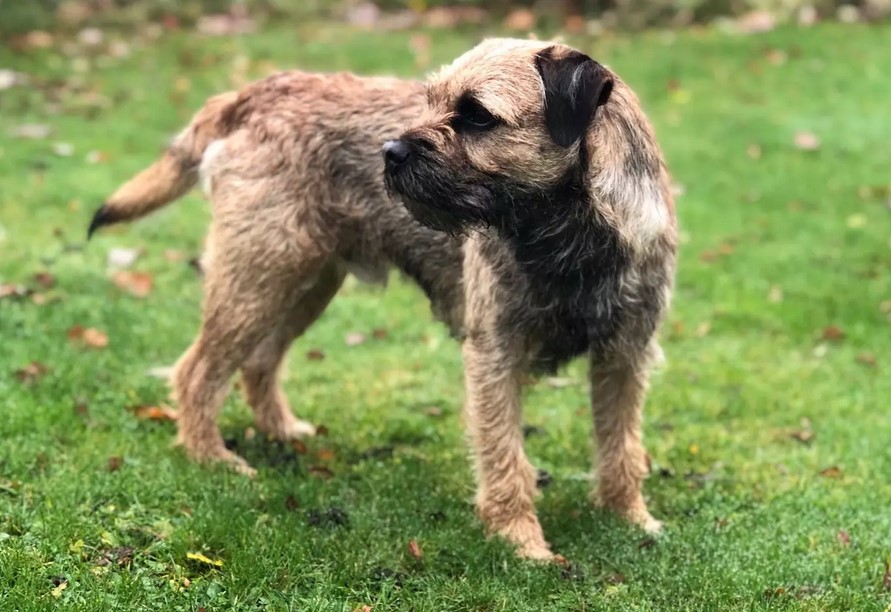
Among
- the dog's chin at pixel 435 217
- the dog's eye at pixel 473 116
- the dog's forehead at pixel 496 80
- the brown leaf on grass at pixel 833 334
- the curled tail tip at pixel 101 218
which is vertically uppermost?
the dog's forehead at pixel 496 80

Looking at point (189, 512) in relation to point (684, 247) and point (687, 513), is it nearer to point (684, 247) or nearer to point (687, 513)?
point (687, 513)

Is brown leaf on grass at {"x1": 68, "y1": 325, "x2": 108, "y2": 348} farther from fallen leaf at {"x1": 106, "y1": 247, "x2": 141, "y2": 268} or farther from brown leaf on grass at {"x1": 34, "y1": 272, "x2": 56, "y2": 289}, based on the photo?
fallen leaf at {"x1": 106, "y1": 247, "x2": 141, "y2": 268}

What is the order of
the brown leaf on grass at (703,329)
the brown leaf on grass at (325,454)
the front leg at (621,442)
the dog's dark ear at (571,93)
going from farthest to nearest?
1. the brown leaf on grass at (703,329)
2. the brown leaf on grass at (325,454)
3. the front leg at (621,442)
4. the dog's dark ear at (571,93)

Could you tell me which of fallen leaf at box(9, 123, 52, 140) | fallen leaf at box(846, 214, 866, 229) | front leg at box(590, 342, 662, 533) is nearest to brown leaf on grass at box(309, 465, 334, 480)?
front leg at box(590, 342, 662, 533)

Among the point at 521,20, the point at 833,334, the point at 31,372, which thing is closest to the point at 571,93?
the point at 31,372

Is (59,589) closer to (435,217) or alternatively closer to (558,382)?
(435,217)

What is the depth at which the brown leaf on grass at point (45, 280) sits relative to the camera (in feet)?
24.9

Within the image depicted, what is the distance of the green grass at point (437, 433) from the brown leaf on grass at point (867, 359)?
5 cm

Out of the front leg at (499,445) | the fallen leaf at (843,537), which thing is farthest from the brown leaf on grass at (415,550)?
the fallen leaf at (843,537)

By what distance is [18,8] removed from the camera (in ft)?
51.9

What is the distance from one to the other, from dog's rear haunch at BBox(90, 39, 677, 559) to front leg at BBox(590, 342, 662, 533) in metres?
0.01

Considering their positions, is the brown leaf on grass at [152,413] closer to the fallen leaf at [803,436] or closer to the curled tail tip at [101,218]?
the curled tail tip at [101,218]

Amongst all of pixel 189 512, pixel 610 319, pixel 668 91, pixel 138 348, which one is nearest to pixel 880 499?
pixel 610 319

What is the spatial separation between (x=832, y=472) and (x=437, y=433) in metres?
2.27
